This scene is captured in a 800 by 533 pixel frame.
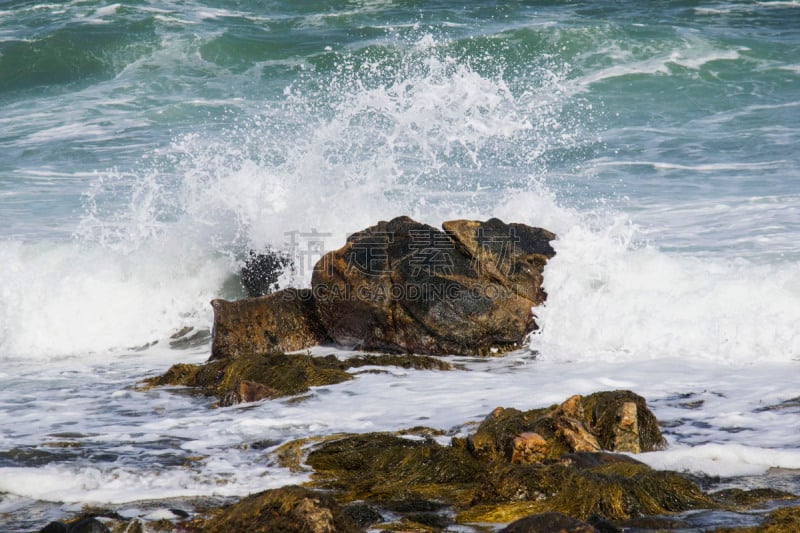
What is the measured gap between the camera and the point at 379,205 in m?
9.69

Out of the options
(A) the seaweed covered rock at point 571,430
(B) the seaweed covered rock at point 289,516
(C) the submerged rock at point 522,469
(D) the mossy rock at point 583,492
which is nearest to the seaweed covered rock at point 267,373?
(C) the submerged rock at point 522,469

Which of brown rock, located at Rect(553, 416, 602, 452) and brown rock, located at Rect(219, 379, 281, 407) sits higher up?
brown rock, located at Rect(553, 416, 602, 452)

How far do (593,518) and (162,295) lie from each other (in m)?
6.83

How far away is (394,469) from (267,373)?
2040 mm

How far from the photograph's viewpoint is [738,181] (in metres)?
12.2

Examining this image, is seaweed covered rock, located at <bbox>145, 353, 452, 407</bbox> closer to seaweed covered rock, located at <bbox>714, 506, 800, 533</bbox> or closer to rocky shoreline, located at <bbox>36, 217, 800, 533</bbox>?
rocky shoreline, located at <bbox>36, 217, 800, 533</bbox>

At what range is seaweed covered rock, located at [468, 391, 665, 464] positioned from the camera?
4418 millimetres

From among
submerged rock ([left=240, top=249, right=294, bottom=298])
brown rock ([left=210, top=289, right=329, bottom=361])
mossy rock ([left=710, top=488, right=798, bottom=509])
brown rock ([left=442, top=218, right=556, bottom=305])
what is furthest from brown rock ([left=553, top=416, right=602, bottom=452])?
submerged rock ([left=240, top=249, right=294, bottom=298])

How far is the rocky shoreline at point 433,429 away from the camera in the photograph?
147 inches

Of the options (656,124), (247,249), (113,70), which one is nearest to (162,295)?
(247,249)

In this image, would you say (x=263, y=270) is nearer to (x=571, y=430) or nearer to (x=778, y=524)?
(x=571, y=430)

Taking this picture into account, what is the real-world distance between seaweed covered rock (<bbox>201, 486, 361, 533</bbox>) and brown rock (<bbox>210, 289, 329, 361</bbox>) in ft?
12.9

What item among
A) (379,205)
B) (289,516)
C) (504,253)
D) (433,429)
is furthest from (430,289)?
(289,516)

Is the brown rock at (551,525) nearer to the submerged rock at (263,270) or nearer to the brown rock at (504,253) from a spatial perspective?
the brown rock at (504,253)
